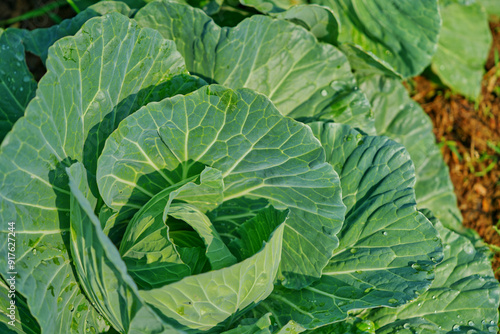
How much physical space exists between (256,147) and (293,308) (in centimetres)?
85

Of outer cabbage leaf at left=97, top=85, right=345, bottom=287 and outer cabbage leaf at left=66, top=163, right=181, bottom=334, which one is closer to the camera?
outer cabbage leaf at left=66, top=163, right=181, bottom=334

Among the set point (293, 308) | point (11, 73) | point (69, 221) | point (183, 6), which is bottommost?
point (293, 308)

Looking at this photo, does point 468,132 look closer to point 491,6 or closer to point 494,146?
point 494,146

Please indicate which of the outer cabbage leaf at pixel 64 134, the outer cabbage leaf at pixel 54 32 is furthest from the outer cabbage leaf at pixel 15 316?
the outer cabbage leaf at pixel 54 32

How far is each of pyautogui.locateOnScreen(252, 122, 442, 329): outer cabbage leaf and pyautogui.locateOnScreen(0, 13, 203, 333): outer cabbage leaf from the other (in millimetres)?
954

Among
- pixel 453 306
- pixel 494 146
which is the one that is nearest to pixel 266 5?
pixel 453 306

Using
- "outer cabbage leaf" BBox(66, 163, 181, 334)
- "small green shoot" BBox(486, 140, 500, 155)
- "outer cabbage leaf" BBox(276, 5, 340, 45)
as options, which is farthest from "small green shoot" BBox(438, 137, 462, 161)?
"outer cabbage leaf" BBox(66, 163, 181, 334)

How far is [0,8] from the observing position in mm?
3816

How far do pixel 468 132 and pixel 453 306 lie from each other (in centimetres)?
209

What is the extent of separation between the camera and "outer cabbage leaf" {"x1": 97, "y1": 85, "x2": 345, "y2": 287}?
6.37ft

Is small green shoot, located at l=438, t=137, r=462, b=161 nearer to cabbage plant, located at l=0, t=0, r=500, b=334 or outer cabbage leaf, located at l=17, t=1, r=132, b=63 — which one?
cabbage plant, located at l=0, t=0, r=500, b=334

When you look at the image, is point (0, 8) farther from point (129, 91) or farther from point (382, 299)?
point (382, 299)

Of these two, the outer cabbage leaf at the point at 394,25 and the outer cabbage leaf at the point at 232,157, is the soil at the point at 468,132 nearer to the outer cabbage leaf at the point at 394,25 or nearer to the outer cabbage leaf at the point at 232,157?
the outer cabbage leaf at the point at 394,25

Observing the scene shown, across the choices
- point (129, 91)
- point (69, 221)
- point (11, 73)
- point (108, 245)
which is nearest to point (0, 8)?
point (11, 73)
